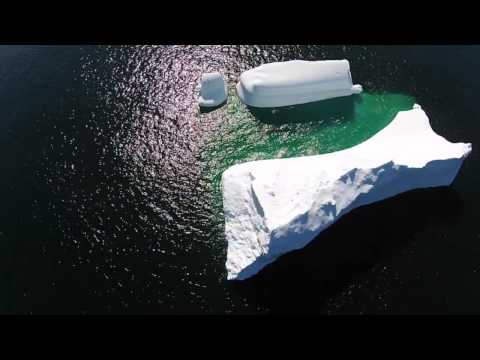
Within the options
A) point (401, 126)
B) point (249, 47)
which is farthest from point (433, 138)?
point (249, 47)

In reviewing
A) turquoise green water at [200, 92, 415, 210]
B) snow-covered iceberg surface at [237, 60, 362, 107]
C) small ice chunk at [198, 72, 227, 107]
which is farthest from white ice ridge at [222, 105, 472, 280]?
small ice chunk at [198, 72, 227, 107]

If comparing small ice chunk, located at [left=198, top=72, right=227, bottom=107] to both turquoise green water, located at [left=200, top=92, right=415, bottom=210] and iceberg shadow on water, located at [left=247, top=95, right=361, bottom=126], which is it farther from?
iceberg shadow on water, located at [left=247, top=95, right=361, bottom=126]

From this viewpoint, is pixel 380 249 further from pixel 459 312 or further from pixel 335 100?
pixel 335 100

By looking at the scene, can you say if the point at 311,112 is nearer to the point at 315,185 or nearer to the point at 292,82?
the point at 292,82

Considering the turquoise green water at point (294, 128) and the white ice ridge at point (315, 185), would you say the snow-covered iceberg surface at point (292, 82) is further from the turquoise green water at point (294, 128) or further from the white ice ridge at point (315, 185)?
the white ice ridge at point (315, 185)

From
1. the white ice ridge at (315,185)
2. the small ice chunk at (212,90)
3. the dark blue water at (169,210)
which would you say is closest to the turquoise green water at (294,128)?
the small ice chunk at (212,90)
